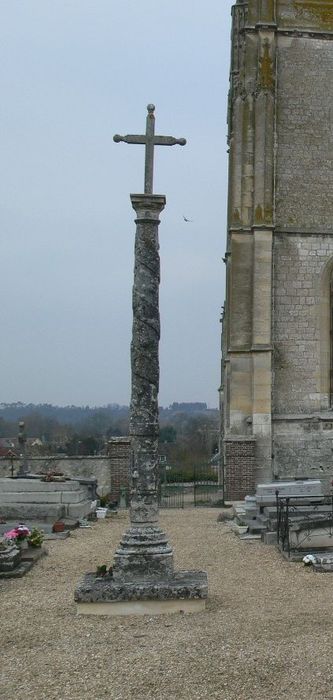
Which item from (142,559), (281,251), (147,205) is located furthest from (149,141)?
(281,251)

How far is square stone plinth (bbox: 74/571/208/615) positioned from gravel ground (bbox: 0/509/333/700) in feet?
0.51

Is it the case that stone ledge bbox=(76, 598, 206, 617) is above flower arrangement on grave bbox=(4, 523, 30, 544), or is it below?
below

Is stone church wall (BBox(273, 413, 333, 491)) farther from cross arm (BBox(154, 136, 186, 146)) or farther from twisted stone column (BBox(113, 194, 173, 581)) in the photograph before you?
cross arm (BBox(154, 136, 186, 146))

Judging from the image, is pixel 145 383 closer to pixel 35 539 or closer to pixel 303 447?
pixel 35 539

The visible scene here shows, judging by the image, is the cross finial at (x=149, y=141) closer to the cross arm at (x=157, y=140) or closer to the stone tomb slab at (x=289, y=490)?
the cross arm at (x=157, y=140)

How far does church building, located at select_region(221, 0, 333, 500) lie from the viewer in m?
20.7

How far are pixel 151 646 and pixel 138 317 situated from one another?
364 centimetres

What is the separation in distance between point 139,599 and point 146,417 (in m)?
1.94

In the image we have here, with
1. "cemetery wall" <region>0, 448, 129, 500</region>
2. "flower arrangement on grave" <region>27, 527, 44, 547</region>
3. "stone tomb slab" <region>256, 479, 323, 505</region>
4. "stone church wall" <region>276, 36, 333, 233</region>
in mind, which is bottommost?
"flower arrangement on grave" <region>27, 527, 44, 547</region>

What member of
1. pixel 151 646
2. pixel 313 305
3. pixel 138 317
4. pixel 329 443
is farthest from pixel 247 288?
pixel 151 646

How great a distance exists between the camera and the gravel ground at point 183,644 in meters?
5.80

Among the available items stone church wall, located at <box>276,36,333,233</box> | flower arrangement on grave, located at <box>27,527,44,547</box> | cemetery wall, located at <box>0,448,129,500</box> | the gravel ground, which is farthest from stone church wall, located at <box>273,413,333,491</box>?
the gravel ground

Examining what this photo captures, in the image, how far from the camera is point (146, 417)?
355 inches

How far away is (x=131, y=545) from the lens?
8688 mm
